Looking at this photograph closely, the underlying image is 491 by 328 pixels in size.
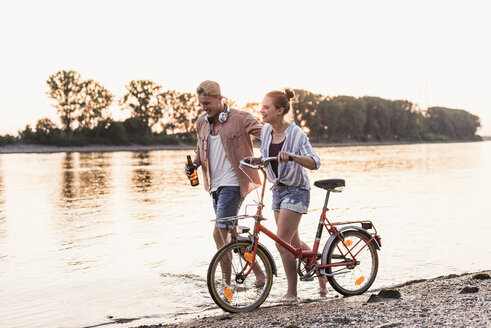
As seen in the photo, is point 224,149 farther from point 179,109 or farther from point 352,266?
point 179,109

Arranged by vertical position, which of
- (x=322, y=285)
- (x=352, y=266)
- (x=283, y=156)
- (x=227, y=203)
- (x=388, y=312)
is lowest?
(x=322, y=285)

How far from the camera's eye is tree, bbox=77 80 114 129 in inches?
3238

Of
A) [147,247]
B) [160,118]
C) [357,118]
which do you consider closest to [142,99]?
[160,118]

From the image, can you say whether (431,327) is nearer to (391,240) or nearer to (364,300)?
(364,300)

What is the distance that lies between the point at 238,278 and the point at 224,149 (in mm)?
1322

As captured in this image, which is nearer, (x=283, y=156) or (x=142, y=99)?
(x=283, y=156)

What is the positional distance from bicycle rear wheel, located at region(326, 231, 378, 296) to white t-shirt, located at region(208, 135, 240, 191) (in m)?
1.23

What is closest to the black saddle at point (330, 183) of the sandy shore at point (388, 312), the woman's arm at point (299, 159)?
the woman's arm at point (299, 159)

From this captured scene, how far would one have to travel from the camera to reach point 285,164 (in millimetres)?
5090

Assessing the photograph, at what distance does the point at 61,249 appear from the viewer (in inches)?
363

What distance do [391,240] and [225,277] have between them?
535 centimetres

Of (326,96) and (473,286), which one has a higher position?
(326,96)

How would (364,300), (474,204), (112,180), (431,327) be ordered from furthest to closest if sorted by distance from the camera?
(112,180) → (474,204) → (364,300) → (431,327)

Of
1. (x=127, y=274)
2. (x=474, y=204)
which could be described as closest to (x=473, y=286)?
(x=127, y=274)
